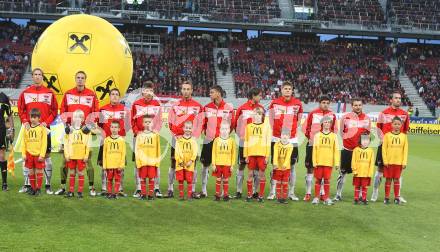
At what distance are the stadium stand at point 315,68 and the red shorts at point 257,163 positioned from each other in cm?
2966

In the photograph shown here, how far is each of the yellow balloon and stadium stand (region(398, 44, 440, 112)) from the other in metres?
33.9

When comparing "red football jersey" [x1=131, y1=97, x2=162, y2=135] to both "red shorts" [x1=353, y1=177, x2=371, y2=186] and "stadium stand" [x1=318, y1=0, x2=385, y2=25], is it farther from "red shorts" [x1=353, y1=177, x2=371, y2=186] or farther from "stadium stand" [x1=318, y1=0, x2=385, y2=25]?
→ "stadium stand" [x1=318, y1=0, x2=385, y2=25]

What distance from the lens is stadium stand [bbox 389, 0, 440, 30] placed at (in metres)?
46.6

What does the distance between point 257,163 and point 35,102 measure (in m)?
4.07

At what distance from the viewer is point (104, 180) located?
9891 mm

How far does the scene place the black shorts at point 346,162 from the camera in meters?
10.3

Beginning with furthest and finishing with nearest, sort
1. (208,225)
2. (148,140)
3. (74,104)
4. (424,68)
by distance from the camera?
(424,68) → (74,104) → (148,140) → (208,225)

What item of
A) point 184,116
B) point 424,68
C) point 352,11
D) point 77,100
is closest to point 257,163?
point 184,116

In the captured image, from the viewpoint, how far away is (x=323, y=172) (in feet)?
32.3

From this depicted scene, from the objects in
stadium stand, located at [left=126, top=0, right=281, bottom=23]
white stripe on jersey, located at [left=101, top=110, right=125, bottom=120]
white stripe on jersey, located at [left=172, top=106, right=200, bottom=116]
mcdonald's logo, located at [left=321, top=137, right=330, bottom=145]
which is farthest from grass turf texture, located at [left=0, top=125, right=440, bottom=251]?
stadium stand, located at [left=126, top=0, right=281, bottom=23]

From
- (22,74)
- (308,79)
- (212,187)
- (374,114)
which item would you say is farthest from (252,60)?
(212,187)

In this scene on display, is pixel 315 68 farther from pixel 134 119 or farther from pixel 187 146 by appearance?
pixel 187 146

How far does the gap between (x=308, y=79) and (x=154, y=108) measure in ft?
111

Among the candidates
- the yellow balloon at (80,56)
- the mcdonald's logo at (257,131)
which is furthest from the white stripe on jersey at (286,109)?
the yellow balloon at (80,56)
